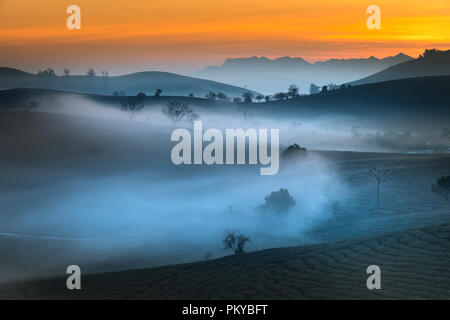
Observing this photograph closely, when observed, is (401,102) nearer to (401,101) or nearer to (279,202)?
(401,101)

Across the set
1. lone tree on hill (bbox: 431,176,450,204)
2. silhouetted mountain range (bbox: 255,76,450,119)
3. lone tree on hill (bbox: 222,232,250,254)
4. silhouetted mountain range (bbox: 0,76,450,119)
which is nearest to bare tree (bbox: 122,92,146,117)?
silhouetted mountain range (bbox: 0,76,450,119)

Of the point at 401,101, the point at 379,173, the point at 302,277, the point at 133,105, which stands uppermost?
the point at 401,101

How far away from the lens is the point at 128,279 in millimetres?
29984

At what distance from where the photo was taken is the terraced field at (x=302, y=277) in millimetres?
24250

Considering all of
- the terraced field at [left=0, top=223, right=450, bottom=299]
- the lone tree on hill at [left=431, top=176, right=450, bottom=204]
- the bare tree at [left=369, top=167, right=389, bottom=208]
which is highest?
the bare tree at [left=369, top=167, right=389, bottom=208]

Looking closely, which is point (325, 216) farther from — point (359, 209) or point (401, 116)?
point (401, 116)

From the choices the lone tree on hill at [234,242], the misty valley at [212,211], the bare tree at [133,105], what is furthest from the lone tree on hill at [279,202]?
the bare tree at [133,105]

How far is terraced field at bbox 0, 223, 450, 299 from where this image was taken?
24250 millimetres

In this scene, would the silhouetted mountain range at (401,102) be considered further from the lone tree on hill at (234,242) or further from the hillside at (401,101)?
the lone tree on hill at (234,242)

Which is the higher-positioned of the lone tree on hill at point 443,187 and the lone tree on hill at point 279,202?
the lone tree on hill at point 443,187

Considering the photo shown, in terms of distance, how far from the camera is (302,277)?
88.1 feet

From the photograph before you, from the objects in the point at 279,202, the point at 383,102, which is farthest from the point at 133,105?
the point at 279,202

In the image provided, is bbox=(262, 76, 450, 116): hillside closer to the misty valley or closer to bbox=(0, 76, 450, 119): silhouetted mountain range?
bbox=(0, 76, 450, 119): silhouetted mountain range
